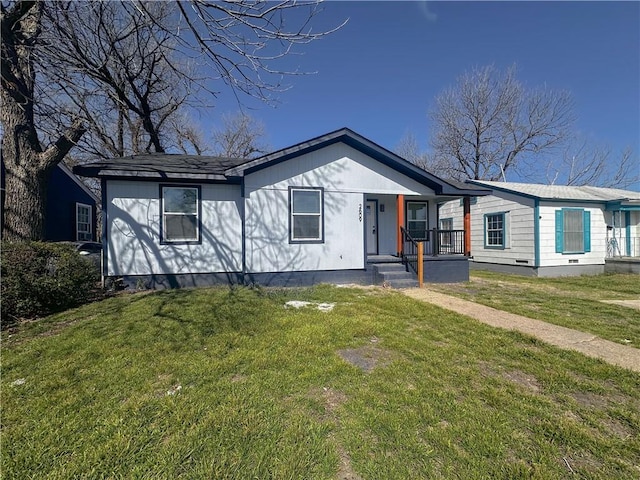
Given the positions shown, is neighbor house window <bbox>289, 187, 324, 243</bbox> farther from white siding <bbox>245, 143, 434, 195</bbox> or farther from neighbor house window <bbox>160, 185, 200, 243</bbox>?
neighbor house window <bbox>160, 185, 200, 243</bbox>

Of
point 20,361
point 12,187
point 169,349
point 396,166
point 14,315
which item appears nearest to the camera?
point 20,361

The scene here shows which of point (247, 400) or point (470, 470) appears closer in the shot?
point (470, 470)

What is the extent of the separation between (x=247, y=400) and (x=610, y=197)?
16.9 m

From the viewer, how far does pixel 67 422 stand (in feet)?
7.39

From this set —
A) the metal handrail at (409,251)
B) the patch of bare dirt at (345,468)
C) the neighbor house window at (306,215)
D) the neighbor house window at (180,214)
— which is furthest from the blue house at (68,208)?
the patch of bare dirt at (345,468)

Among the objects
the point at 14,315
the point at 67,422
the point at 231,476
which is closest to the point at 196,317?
the point at 67,422

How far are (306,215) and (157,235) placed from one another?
13.5 ft

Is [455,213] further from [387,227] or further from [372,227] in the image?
[372,227]

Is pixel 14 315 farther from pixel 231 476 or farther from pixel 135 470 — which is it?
pixel 231 476

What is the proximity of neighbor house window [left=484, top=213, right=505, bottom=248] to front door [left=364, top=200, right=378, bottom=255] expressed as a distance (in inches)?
245

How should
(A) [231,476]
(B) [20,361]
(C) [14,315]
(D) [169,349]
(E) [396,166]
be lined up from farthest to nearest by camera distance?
(E) [396,166] → (C) [14,315] → (D) [169,349] → (B) [20,361] → (A) [231,476]

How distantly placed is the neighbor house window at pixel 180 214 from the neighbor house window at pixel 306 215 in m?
2.66

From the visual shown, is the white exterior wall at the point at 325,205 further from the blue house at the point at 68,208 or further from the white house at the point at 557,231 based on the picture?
the blue house at the point at 68,208

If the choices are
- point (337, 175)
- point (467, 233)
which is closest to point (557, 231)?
point (467, 233)
